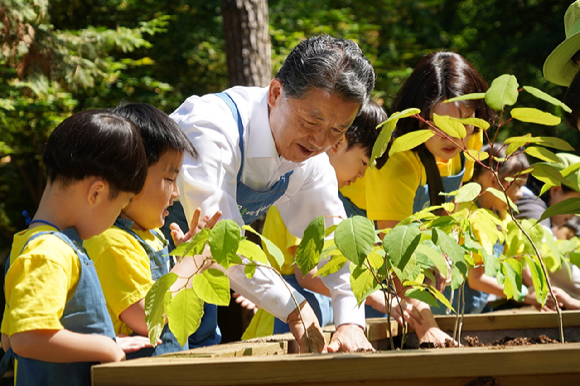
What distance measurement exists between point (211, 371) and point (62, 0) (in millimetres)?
7475

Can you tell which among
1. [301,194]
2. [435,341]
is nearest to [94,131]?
[301,194]

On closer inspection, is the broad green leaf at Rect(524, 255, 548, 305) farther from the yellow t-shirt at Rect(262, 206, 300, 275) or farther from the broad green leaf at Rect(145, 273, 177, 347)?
the yellow t-shirt at Rect(262, 206, 300, 275)

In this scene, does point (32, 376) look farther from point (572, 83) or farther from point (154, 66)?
point (154, 66)

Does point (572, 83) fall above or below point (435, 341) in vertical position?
above

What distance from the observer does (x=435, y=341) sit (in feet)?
6.43

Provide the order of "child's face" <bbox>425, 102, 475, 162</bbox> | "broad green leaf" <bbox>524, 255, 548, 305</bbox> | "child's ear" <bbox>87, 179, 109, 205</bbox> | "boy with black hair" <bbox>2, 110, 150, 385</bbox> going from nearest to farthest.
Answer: "boy with black hair" <bbox>2, 110, 150, 385</bbox>, "child's ear" <bbox>87, 179, 109, 205</bbox>, "broad green leaf" <bbox>524, 255, 548, 305</bbox>, "child's face" <bbox>425, 102, 475, 162</bbox>

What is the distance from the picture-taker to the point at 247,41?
5.52 m

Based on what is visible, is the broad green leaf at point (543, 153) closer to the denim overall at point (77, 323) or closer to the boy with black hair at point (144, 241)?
the boy with black hair at point (144, 241)

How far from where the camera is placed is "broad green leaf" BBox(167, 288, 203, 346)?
1259 mm

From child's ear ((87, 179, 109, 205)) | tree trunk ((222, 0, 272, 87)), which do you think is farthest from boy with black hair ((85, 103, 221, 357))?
tree trunk ((222, 0, 272, 87))

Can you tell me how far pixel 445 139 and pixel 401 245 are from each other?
140cm

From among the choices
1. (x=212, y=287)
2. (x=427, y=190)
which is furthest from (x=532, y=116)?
(x=427, y=190)

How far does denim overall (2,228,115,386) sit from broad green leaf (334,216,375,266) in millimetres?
637

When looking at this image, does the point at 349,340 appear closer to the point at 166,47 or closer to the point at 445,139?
the point at 445,139
